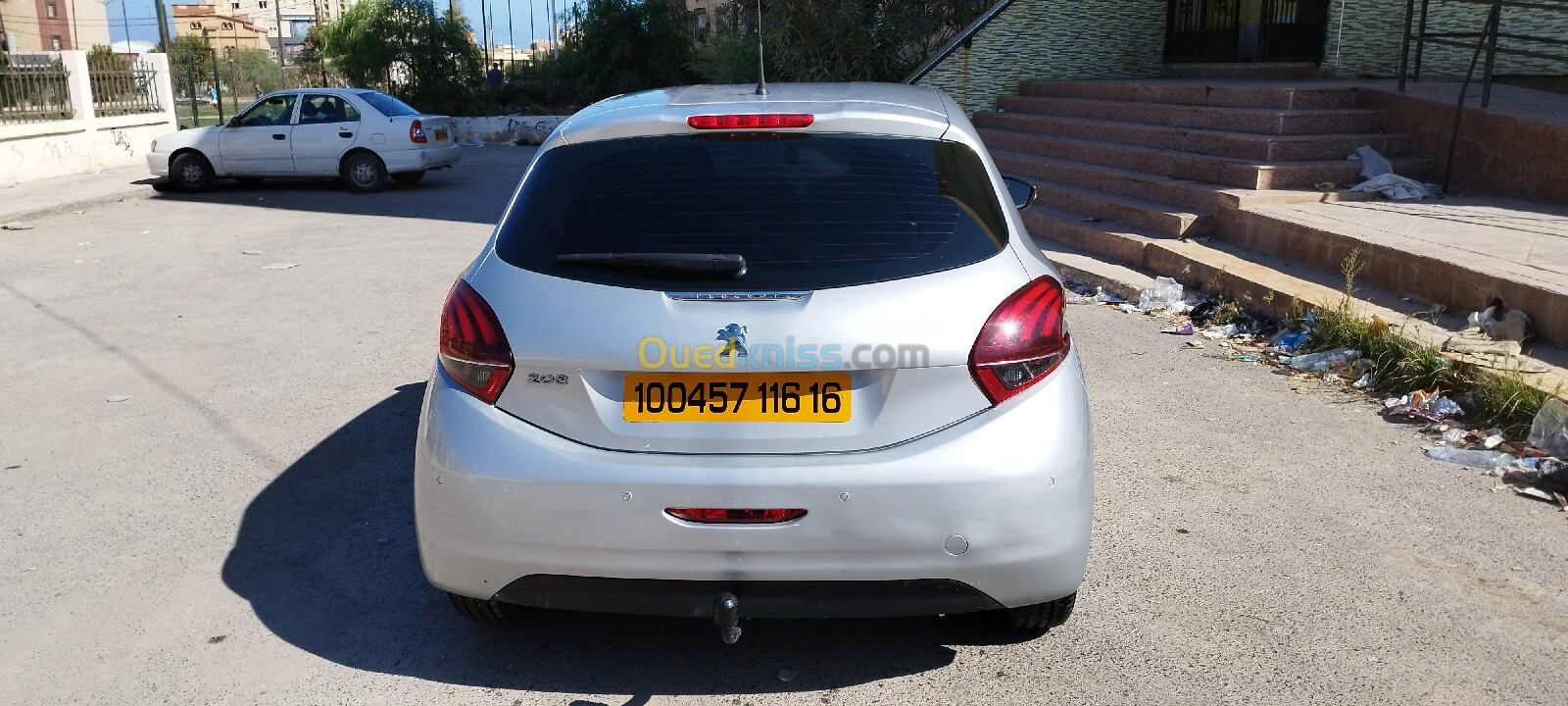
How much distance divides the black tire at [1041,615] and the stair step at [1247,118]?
27.7ft

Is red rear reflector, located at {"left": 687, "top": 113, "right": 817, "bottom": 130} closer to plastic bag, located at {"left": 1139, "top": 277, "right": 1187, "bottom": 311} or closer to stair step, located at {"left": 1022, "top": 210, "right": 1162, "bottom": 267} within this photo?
plastic bag, located at {"left": 1139, "top": 277, "right": 1187, "bottom": 311}

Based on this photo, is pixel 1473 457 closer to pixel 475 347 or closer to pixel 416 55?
pixel 475 347

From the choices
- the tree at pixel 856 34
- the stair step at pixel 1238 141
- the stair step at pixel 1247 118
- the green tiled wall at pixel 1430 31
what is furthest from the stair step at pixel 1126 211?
the tree at pixel 856 34

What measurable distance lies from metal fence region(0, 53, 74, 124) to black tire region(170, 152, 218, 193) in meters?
3.22

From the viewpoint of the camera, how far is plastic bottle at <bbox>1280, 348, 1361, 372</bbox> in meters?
6.42

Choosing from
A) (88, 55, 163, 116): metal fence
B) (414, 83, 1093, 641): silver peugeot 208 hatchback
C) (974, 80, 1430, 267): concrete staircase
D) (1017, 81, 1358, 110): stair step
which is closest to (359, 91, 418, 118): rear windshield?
(88, 55, 163, 116): metal fence

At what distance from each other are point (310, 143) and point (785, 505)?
51.5 ft

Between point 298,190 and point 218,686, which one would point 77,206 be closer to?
point 298,190

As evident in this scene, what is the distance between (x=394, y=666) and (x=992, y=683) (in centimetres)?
169

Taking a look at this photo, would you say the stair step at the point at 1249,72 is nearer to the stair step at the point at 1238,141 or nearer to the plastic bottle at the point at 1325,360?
the stair step at the point at 1238,141

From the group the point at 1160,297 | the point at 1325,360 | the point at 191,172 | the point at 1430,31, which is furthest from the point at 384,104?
the point at 1325,360

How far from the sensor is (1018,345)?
10.1 feet

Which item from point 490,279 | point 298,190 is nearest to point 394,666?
point 490,279

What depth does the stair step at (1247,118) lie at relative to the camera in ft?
34.9
